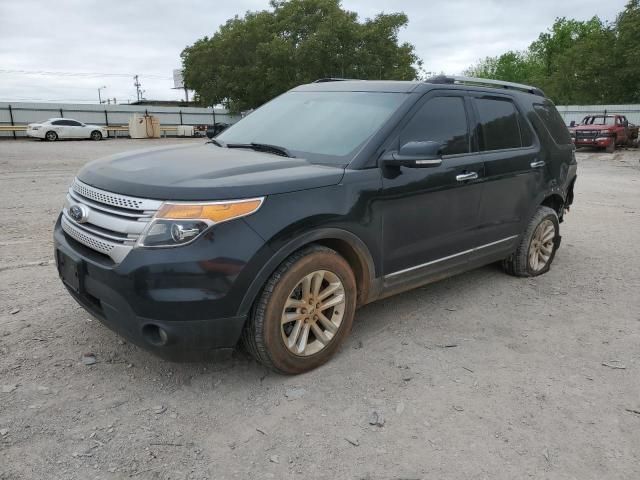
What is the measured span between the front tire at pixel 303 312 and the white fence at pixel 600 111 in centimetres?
3504

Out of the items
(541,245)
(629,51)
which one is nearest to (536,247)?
(541,245)

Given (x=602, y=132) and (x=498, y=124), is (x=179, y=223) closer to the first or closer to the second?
(x=498, y=124)

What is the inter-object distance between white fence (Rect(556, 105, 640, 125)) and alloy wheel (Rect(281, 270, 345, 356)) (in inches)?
1380

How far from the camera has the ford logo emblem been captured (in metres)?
3.00

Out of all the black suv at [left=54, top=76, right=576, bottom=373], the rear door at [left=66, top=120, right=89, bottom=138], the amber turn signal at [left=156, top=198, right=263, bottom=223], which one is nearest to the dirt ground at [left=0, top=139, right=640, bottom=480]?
the black suv at [left=54, top=76, right=576, bottom=373]

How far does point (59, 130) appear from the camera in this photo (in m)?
29.0

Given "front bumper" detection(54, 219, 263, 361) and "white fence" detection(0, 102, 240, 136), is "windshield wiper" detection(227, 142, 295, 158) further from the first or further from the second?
"white fence" detection(0, 102, 240, 136)

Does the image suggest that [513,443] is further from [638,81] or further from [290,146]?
[638,81]

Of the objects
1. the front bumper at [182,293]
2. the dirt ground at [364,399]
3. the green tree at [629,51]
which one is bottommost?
the dirt ground at [364,399]

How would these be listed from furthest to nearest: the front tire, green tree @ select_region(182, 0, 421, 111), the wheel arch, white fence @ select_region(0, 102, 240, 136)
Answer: green tree @ select_region(182, 0, 421, 111) → white fence @ select_region(0, 102, 240, 136) → the wheel arch → the front tire

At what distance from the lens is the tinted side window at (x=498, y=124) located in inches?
170

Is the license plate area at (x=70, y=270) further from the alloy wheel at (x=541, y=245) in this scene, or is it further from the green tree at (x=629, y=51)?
the green tree at (x=629, y=51)

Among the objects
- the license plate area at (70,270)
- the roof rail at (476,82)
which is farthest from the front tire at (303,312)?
the roof rail at (476,82)

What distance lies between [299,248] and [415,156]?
38.8 inches
